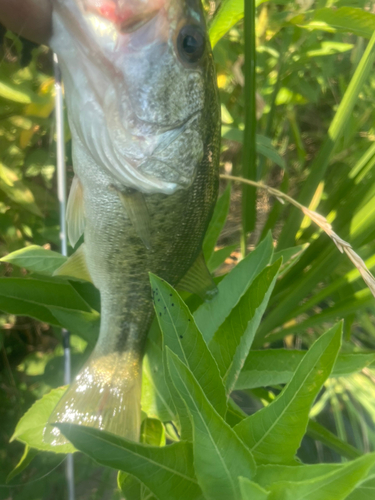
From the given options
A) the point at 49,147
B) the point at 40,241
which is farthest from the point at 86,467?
the point at 49,147

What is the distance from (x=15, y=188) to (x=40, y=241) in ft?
0.68

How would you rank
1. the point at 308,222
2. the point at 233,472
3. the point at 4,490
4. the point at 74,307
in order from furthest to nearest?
the point at 308,222
the point at 4,490
the point at 74,307
the point at 233,472

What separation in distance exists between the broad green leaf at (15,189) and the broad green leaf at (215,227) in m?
0.48

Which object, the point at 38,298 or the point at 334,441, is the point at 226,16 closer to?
the point at 38,298

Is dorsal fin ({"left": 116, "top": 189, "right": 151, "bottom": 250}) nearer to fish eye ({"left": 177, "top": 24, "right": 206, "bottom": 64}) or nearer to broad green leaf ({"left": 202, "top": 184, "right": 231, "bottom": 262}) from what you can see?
fish eye ({"left": 177, "top": 24, "right": 206, "bottom": 64})

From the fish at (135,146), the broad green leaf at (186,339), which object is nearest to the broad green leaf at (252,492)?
the broad green leaf at (186,339)

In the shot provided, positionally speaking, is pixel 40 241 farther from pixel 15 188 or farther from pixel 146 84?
pixel 146 84

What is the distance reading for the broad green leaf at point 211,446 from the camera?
39cm

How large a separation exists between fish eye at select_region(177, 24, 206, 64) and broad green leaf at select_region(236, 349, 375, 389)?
1.96 ft

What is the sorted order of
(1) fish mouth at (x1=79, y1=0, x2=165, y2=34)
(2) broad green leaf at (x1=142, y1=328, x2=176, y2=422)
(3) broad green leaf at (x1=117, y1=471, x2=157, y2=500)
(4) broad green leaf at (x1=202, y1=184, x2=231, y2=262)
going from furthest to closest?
(4) broad green leaf at (x1=202, y1=184, x2=231, y2=262) < (2) broad green leaf at (x1=142, y1=328, x2=176, y2=422) < (3) broad green leaf at (x1=117, y1=471, x2=157, y2=500) < (1) fish mouth at (x1=79, y1=0, x2=165, y2=34)

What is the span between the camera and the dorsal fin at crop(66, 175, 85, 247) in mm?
625

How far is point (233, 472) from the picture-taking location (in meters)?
0.41

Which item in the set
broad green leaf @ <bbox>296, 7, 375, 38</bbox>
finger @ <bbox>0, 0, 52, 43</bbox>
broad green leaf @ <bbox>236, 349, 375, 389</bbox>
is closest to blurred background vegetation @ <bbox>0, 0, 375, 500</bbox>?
broad green leaf @ <bbox>296, 7, 375, 38</bbox>

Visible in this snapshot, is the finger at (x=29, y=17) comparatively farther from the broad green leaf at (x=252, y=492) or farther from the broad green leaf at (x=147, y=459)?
the broad green leaf at (x=252, y=492)
